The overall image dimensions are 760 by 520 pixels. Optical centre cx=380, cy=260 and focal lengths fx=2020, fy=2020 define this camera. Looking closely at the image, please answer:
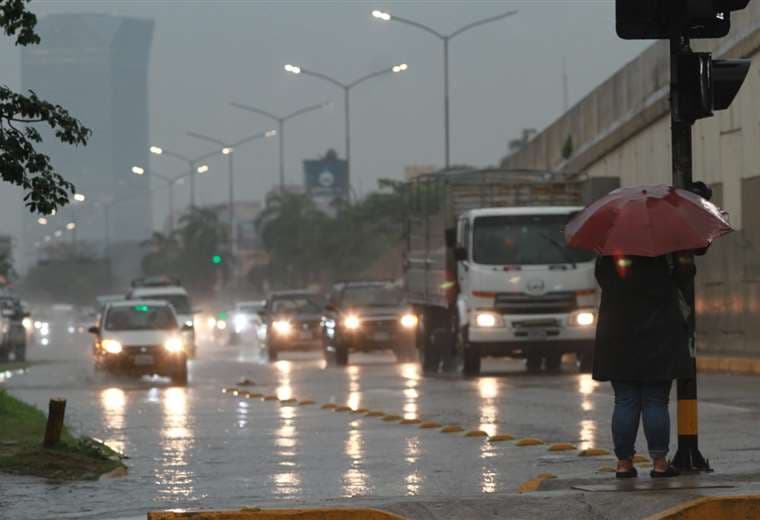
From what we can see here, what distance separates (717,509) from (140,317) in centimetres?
2744

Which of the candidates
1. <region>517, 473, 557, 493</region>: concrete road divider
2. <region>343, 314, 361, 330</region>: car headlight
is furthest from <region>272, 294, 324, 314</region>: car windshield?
<region>517, 473, 557, 493</region>: concrete road divider

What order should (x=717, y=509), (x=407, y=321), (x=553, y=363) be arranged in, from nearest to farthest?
(x=717, y=509) < (x=553, y=363) < (x=407, y=321)

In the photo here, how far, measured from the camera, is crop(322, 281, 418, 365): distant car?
4309cm

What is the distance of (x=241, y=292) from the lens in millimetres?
159250

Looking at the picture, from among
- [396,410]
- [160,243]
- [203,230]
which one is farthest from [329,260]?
[396,410]

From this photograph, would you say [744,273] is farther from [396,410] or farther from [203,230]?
[203,230]

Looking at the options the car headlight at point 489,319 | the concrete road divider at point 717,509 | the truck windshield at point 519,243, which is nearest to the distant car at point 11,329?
the car headlight at point 489,319

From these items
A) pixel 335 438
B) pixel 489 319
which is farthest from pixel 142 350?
pixel 335 438

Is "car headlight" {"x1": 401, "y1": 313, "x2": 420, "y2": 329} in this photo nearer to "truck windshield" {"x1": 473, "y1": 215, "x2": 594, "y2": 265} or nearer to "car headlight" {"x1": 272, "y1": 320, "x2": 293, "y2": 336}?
"car headlight" {"x1": 272, "y1": 320, "x2": 293, "y2": 336}

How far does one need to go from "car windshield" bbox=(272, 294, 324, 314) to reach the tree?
33445 millimetres

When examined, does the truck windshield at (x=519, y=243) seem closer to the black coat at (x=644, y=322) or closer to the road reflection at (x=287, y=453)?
the road reflection at (x=287, y=453)

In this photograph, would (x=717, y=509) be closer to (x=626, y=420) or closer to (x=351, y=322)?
(x=626, y=420)

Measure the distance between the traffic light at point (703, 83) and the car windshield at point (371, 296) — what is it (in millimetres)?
30809

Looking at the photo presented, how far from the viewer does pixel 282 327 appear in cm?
4978
